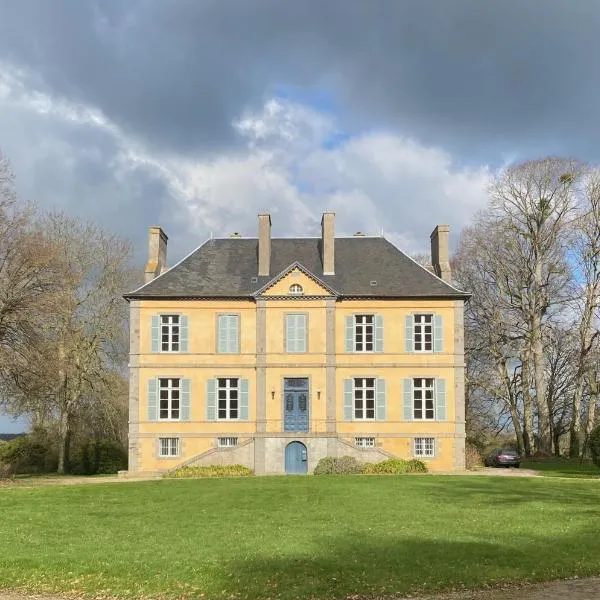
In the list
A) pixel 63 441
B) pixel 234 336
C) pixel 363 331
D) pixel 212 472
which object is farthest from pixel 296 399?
pixel 63 441

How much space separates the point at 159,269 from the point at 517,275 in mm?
20906

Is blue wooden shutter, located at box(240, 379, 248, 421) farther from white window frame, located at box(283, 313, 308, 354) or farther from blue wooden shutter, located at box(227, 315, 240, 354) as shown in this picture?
white window frame, located at box(283, 313, 308, 354)

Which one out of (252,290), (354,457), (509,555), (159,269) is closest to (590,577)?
(509,555)

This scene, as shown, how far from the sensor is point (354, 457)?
3562cm

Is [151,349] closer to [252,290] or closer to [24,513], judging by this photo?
[252,290]

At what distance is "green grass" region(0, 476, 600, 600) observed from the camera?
10977mm

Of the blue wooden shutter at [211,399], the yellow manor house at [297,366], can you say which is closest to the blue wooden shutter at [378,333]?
the yellow manor house at [297,366]

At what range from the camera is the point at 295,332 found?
3866cm

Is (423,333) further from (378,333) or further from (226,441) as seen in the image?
(226,441)

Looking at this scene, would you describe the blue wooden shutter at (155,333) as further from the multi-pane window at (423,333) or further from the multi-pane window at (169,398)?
the multi-pane window at (423,333)

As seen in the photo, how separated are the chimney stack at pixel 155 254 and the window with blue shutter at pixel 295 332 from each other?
7659 mm

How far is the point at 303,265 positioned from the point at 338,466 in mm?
10703

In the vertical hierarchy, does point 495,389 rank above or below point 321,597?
above

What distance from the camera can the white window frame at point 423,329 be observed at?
38.6m
